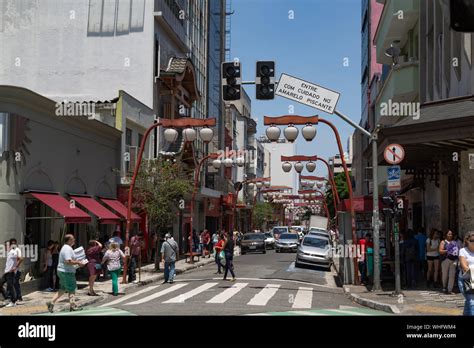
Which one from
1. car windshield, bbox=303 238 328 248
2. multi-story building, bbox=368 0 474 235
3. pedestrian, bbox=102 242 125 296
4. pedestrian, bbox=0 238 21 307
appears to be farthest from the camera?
car windshield, bbox=303 238 328 248

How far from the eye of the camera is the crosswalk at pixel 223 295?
16.5 metres

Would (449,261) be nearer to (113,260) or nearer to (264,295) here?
(264,295)

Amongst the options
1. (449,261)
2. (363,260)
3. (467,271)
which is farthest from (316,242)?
(467,271)

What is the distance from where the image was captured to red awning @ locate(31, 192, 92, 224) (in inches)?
824

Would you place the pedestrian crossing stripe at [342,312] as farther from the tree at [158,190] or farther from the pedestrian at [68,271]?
the tree at [158,190]

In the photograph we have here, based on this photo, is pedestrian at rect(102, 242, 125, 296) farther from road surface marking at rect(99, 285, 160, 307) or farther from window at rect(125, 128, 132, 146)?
window at rect(125, 128, 132, 146)

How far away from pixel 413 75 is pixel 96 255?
603 inches

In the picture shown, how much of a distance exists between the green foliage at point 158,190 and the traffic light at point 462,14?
22217 mm

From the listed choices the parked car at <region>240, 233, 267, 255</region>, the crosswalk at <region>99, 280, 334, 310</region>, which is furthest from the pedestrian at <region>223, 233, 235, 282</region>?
the parked car at <region>240, 233, 267, 255</region>

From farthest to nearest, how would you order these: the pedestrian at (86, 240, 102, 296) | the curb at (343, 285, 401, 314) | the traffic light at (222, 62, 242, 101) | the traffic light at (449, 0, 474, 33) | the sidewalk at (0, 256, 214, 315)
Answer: the pedestrian at (86, 240, 102, 296)
the traffic light at (222, 62, 242, 101)
the sidewalk at (0, 256, 214, 315)
the curb at (343, 285, 401, 314)
the traffic light at (449, 0, 474, 33)

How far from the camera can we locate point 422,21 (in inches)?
1051

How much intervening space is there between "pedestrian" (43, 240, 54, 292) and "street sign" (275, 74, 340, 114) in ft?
29.6
